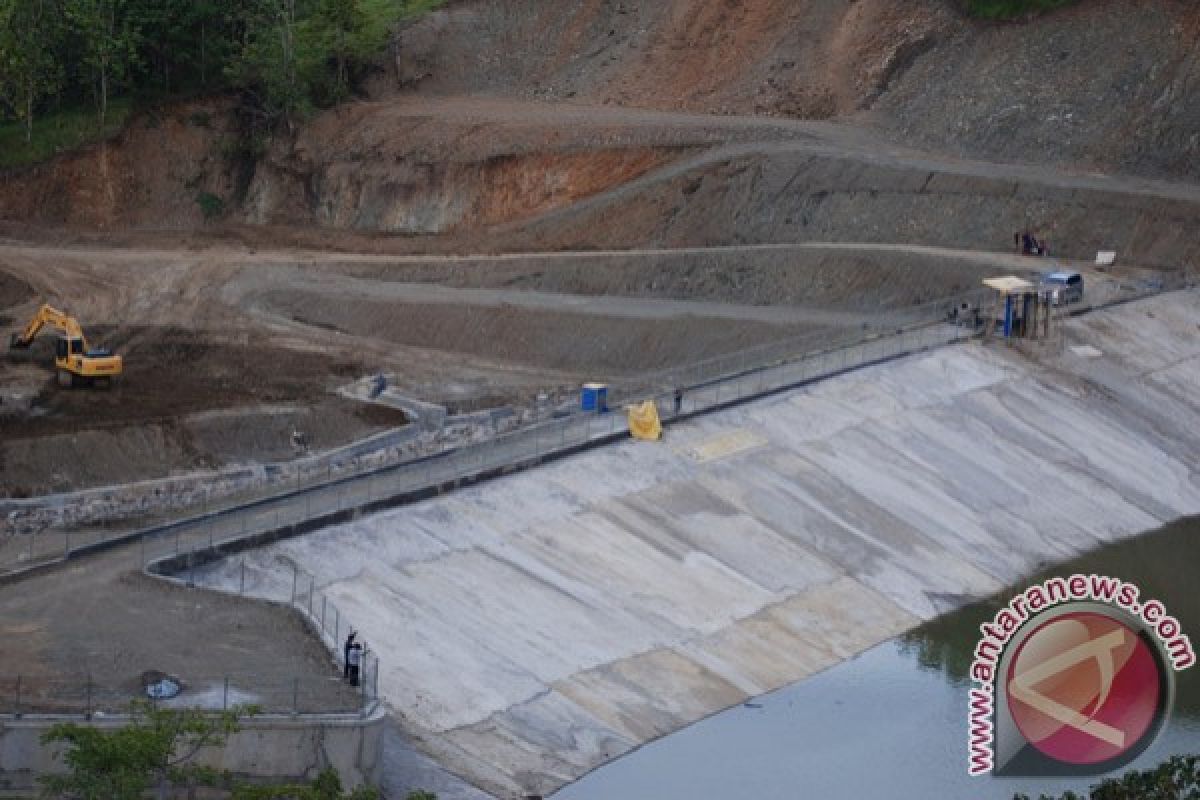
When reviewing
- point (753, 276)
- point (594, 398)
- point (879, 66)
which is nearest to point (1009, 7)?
point (879, 66)

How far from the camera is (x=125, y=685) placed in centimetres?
3997

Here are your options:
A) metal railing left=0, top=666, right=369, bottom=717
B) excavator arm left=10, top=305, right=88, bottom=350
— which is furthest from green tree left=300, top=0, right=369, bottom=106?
metal railing left=0, top=666, right=369, bottom=717

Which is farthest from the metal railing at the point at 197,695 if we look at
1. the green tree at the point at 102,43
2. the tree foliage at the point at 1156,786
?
the green tree at the point at 102,43

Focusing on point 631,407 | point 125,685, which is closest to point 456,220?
point 631,407

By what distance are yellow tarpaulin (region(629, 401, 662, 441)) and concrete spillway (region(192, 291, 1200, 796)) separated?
15.9 inches

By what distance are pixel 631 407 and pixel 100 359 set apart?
16.1 m

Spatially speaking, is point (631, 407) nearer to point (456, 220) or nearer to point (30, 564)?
point (30, 564)

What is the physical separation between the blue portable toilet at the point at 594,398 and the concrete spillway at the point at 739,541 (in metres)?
2.17

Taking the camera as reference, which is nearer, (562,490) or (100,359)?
(562,490)

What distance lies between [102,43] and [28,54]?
2.82m

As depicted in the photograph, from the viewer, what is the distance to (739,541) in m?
56.1

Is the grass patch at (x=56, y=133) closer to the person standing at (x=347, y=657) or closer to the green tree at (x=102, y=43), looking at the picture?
the green tree at (x=102, y=43)

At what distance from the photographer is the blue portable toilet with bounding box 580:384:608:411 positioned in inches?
2389

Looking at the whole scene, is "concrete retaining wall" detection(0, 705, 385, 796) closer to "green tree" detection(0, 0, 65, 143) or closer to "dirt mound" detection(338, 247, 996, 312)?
"dirt mound" detection(338, 247, 996, 312)
